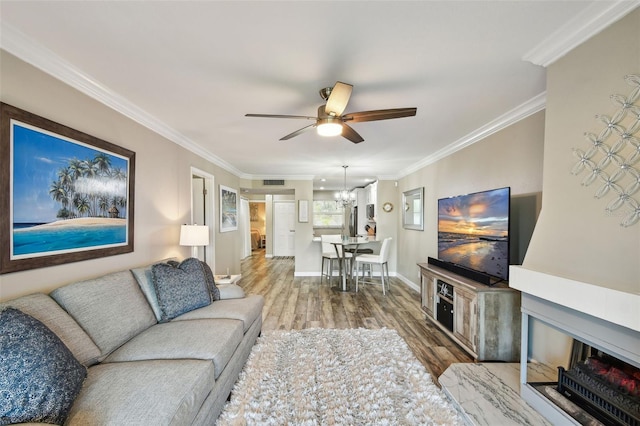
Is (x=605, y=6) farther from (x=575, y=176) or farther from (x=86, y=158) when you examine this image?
(x=86, y=158)

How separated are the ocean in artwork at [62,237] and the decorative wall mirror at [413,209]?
4451mm

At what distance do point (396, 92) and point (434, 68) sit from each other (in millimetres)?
378

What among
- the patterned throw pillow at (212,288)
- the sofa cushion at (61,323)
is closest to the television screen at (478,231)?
the patterned throw pillow at (212,288)

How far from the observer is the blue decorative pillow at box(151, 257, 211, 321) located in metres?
2.19

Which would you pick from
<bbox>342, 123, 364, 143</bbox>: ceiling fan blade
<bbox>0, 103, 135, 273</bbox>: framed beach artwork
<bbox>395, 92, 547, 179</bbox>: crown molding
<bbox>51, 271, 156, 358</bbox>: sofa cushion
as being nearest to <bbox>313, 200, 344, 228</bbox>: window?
<bbox>395, 92, 547, 179</bbox>: crown molding

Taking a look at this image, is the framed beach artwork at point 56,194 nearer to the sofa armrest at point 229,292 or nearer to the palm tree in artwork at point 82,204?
the palm tree in artwork at point 82,204

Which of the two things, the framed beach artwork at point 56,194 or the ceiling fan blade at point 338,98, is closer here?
the framed beach artwork at point 56,194

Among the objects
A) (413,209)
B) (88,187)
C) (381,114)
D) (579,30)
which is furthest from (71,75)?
(413,209)

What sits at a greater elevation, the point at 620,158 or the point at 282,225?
the point at 620,158

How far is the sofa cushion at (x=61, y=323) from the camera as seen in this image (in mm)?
1418

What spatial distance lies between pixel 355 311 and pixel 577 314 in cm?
274

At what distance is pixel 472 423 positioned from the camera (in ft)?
5.33

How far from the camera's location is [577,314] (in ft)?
4.63

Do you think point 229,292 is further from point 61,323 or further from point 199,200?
point 199,200
